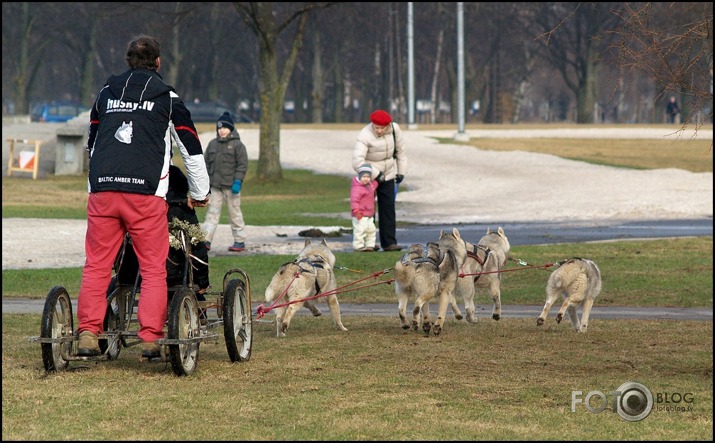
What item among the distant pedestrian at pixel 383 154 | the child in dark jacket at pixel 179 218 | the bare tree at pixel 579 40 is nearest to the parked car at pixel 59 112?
the bare tree at pixel 579 40

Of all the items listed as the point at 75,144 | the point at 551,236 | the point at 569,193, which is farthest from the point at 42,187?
the point at 551,236

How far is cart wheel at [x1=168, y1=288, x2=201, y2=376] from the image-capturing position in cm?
873

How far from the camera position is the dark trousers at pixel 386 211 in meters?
18.5

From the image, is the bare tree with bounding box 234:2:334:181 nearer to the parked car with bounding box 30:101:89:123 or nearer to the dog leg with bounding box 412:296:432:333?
the dog leg with bounding box 412:296:432:333

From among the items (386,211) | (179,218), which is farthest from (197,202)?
(386,211)

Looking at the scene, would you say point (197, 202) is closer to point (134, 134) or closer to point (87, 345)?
point (134, 134)

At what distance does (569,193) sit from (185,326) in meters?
25.8

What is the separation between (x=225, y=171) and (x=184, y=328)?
34.7ft

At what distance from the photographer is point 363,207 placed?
18562 mm

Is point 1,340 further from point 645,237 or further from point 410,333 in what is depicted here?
point 645,237

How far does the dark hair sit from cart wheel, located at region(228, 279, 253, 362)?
5.85 feet

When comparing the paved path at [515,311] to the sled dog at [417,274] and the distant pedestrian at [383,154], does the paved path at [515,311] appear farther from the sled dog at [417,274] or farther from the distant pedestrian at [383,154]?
the distant pedestrian at [383,154]

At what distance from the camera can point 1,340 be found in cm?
1095

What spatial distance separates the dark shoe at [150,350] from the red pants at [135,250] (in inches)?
1.9
